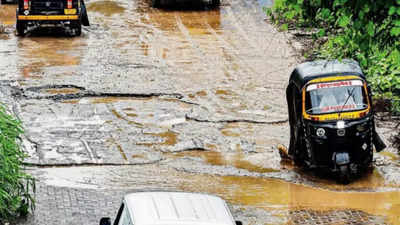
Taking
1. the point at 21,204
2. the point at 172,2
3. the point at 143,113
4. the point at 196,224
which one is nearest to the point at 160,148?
the point at 143,113

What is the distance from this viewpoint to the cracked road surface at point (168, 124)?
15258 millimetres

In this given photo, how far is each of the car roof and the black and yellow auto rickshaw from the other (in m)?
6.79

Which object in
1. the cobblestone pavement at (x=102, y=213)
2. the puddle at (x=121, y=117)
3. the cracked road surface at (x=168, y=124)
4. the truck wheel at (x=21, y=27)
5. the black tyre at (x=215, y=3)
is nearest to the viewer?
the cobblestone pavement at (x=102, y=213)

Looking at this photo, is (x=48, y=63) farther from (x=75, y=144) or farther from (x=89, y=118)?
(x=75, y=144)

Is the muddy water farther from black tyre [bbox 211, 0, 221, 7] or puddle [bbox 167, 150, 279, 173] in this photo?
black tyre [bbox 211, 0, 221, 7]

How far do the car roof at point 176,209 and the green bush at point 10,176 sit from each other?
357 cm

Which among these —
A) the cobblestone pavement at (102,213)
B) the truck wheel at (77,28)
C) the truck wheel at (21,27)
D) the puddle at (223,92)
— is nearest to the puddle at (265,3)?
Result: the truck wheel at (77,28)

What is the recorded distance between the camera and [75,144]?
60.4 ft

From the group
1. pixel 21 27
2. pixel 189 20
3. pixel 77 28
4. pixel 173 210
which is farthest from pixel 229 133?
pixel 189 20

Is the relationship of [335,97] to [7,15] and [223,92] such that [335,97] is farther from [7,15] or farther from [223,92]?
[7,15]

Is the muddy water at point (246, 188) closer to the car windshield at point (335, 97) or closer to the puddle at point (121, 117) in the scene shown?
the car windshield at point (335, 97)

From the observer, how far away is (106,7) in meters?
37.9

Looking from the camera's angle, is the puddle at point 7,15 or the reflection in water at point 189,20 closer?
the reflection in water at point 189,20

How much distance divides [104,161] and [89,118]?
3291 millimetres
